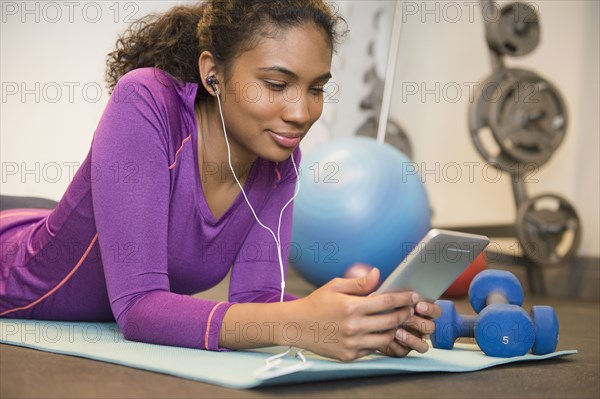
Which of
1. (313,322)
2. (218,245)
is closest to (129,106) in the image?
(218,245)

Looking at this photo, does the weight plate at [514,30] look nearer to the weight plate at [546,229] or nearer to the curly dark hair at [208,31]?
the weight plate at [546,229]

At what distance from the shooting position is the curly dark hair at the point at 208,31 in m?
1.29

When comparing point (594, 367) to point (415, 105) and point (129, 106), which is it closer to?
point (129, 106)

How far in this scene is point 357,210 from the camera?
2.60 metres

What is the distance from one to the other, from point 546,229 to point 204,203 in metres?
2.44

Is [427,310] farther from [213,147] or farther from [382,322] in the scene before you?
[213,147]

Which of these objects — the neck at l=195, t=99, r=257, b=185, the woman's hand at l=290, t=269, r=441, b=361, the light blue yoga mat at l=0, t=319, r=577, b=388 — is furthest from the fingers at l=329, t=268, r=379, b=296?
the neck at l=195, t=99, r=257, b=185

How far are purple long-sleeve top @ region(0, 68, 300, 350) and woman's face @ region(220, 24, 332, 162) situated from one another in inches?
5.0

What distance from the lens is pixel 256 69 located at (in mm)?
1269

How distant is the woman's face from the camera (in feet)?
4.12

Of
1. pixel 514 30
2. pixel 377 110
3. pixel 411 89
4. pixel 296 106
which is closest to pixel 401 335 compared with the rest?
pixel 296 106

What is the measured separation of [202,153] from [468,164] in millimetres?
2981

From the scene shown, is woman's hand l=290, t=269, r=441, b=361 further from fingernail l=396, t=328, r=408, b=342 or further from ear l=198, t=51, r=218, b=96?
ear l=198, t=51, r=218, b=96

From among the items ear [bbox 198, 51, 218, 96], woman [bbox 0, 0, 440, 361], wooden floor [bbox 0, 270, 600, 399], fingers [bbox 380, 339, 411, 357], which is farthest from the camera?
ear [bbox 198, 51, 218, 96]
